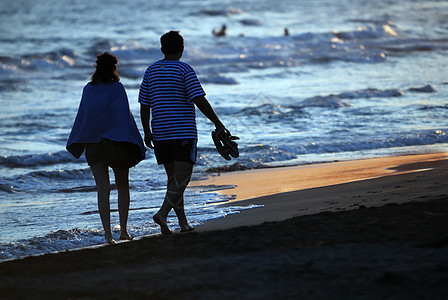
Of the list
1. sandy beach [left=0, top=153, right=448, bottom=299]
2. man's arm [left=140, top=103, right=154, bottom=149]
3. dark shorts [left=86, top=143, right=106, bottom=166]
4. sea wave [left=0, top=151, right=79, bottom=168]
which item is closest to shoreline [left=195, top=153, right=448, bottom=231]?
sandy beach [left=0, top=153, right=448, bottom=299]

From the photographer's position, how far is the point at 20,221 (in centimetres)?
739

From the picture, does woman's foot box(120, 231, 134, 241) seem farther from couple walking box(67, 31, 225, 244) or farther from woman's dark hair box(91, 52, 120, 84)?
woman's dark hair box(91, 52, 120, 84)

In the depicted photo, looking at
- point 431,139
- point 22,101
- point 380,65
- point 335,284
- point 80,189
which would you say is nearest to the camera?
point 335,284

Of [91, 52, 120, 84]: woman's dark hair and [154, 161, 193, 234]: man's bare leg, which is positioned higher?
[91, 52, 120, 84]: woman's dark hair

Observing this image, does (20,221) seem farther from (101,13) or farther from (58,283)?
(101,13)

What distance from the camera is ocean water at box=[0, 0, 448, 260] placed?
8398mm

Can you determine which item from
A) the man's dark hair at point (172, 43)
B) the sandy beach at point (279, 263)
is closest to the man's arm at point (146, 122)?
the man's dark hair at point (172, 43)

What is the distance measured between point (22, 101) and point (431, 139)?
11.6 meters

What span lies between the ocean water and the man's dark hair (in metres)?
1.76

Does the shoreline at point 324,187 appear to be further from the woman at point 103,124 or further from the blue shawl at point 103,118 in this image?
the blue shawl at point 103,118

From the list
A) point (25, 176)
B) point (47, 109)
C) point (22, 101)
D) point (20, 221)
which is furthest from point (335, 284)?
point (22, 101)

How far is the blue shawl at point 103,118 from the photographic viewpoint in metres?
5.82

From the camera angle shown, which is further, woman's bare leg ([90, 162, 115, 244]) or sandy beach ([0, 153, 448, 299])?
woman's bare leg ([90, 162, 115, 244])

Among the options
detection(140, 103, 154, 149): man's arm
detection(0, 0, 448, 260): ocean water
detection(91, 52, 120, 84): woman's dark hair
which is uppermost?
detection(91, 52, 120, 84): woman's dark hair
